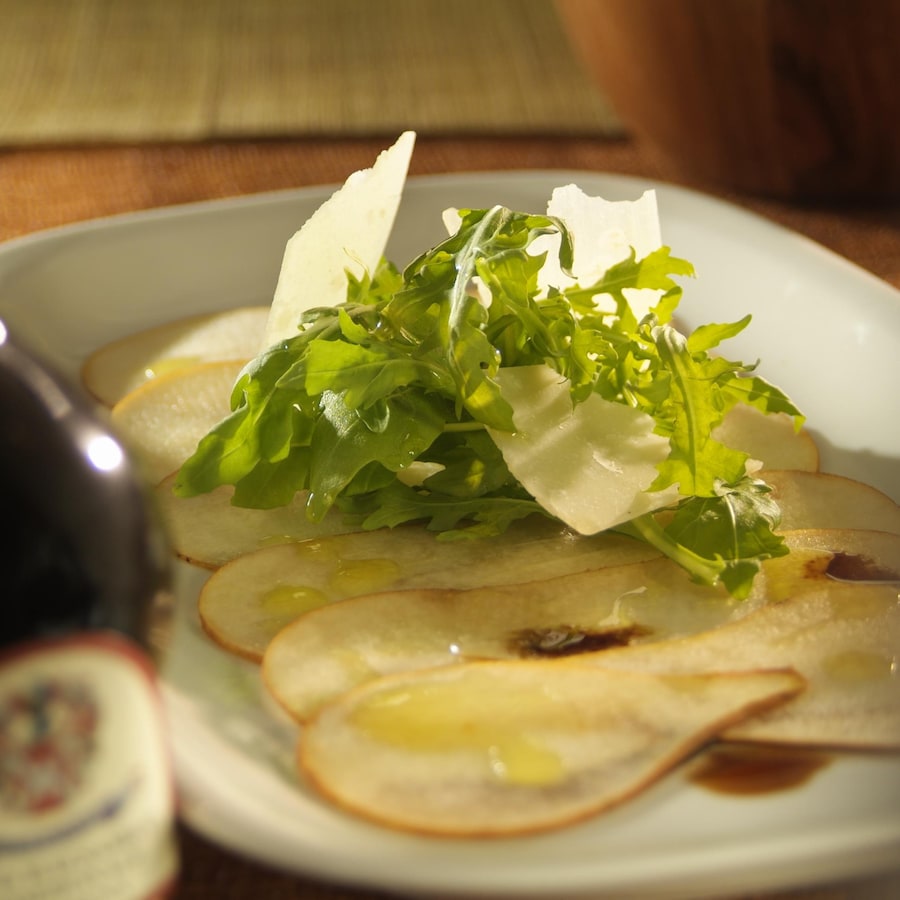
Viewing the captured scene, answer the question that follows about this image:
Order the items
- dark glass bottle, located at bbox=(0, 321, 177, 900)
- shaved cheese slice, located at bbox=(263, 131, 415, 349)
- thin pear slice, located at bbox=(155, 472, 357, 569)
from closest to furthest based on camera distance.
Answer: dark glass bottle, located at bbox=(0, 321, 177, 900)
thin pear slice, located at bbox=(155, 472, 357, 569)
shaved cheese slice, located at bbox=(263, 131, 415, 349)

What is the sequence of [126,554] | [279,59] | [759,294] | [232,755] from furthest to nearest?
[279,59]
[759,294]
[232,755]
[126,554]

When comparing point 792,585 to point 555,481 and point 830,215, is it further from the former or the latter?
point 830,215

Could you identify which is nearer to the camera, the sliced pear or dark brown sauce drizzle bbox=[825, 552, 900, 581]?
dark brown sauce drizzle bbox=[825, 552, 900, 581]

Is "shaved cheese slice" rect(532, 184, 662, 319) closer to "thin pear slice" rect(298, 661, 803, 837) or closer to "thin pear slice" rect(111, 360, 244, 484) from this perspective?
"thin pear slice" rect(111, 360, 244, 484)

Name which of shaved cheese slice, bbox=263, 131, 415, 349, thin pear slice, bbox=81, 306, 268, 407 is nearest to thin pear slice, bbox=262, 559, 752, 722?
shaved cheese slice, bbox=263, 131, 415, 349

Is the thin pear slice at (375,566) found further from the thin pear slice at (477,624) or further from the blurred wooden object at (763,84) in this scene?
the blurred wooden object at (763,84)

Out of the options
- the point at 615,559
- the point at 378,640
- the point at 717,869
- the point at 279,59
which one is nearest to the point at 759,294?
the point at 615,559
